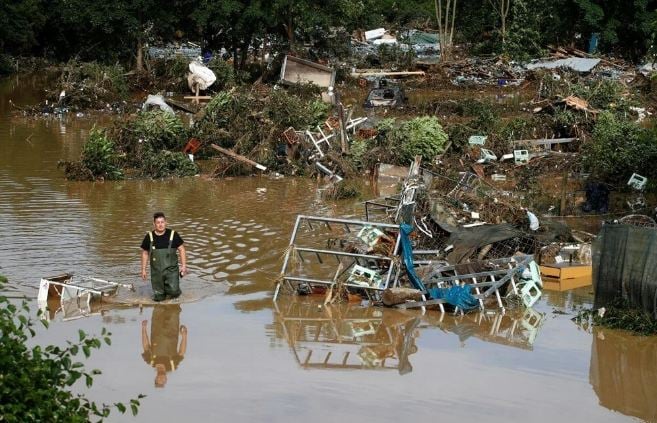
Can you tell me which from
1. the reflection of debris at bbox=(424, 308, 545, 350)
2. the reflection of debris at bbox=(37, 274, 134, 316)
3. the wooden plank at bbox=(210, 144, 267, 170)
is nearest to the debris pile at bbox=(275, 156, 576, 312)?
the reflection of debris at bbox=(424, 308, 545, 350)

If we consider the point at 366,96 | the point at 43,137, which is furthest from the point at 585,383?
the point at 366,96

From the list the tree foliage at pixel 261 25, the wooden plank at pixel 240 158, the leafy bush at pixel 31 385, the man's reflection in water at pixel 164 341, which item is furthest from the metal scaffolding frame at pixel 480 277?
the tree foliage at pixel 261 25

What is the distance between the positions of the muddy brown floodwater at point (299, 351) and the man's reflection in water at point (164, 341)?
0.02 meters

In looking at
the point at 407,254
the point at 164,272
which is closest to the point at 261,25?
the point at 164,272

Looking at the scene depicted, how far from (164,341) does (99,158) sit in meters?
10.1

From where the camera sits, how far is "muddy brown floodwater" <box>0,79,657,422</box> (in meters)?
9.98

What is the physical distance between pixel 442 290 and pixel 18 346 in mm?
7297

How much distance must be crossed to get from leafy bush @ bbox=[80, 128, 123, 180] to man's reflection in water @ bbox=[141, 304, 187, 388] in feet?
29.2

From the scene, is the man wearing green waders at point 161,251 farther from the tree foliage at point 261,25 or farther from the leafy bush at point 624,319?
the tree foliage at point 261,25

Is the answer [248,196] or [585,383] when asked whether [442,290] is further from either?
[248,196]

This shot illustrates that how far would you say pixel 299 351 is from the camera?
11.5 m

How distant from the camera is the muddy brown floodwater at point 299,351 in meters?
9.98

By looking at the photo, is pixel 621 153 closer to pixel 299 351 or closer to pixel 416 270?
pixel 416 270

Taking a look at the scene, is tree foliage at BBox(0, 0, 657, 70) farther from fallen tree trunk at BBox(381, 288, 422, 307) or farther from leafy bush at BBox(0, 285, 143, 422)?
leafy bush at BBox(0, 285, 143, 422)
